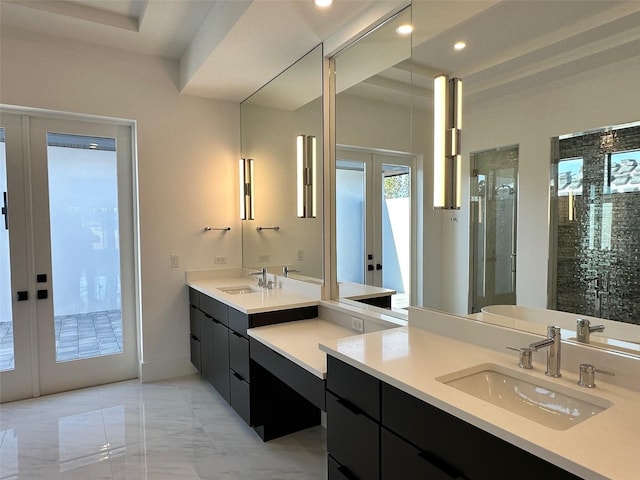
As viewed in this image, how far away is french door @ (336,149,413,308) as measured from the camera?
2445 millimetres

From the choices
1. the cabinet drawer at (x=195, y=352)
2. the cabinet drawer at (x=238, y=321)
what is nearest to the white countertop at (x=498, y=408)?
the cabinet drawer at (x=238, y=321)

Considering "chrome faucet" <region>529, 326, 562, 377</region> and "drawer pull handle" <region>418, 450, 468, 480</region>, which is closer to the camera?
"drawer pull handle" <region>418, 450, 468, 480</region>

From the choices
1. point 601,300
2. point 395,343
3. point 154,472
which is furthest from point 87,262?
point 601,300

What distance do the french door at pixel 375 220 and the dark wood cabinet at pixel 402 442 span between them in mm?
861

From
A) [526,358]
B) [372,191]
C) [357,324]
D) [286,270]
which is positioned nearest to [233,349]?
[286,270]

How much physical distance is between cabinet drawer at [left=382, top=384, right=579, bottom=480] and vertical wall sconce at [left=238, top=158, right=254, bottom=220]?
274cm

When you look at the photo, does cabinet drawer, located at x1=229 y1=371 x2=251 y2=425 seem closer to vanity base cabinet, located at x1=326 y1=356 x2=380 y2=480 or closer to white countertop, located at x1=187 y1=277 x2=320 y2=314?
white countertop, located at x1=187 y1=277 x2=320 y2=314

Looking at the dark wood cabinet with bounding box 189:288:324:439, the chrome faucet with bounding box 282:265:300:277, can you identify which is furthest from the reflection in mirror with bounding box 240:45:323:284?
the dark wood cabinet with bounding box 189:288:324:439

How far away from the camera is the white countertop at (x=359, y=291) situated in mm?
2613

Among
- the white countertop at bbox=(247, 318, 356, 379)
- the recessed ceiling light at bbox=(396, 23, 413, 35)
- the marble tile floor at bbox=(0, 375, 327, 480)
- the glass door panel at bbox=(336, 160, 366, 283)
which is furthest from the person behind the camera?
the glass door panel at bbox=(336, 160, 366, 283)

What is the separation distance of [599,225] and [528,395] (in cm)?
68

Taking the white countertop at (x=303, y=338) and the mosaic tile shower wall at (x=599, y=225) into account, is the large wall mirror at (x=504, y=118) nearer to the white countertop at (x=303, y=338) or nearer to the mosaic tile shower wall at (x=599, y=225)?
the mosaic tile shower wall at (x=599, y=225)

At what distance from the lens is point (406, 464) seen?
1374 mm

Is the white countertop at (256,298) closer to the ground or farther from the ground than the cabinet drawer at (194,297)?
farther from the ground
